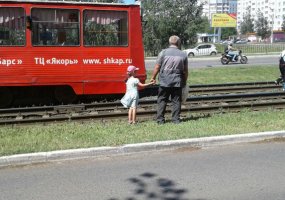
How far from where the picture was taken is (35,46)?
10.9m

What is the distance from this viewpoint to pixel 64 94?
11.7 m

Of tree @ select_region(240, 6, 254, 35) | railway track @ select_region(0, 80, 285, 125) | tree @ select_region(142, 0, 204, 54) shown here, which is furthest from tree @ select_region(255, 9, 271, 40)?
railway track @ select_region(0, 80, 285, 125)

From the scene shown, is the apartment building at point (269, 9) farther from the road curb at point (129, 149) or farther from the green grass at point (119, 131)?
the road curb at point (129, 149)

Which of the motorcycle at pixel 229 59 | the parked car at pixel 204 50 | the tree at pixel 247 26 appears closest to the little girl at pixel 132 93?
the motorcycle at pixel 229 59

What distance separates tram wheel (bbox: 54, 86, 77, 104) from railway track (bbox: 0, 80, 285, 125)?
760 millimetres

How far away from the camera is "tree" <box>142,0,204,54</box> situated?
1592 inches

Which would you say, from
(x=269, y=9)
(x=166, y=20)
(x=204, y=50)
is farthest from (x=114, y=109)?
(x=269, y=9)

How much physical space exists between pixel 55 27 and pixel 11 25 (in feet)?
3.47

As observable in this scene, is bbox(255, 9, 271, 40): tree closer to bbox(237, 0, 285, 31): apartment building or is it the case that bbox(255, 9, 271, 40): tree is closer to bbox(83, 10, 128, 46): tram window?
bbox(237, 0, 285, 31): apartment building

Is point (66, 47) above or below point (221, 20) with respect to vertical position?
below

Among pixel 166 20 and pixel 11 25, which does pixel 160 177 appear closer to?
pixel 11 25

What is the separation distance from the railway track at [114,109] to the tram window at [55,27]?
1.68 metres

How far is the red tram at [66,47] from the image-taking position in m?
10.8

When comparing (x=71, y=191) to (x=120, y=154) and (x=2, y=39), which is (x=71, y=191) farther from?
(x=2, y=39)
